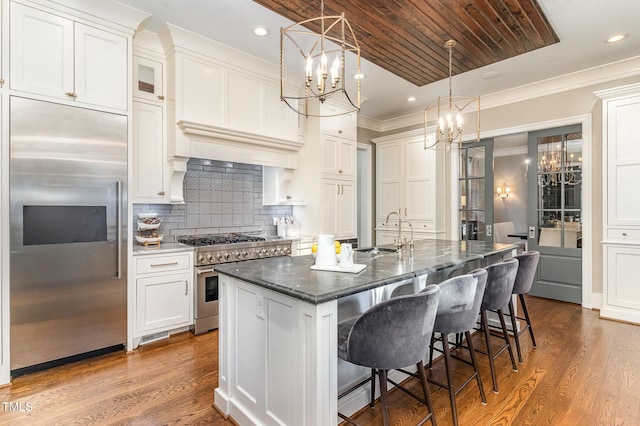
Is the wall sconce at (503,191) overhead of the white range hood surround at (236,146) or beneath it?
beneath

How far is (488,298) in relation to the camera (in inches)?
100

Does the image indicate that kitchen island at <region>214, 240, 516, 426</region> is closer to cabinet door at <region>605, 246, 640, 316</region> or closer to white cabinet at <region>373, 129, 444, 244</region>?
cabinet door at <region>605, 246, 640, 316</region>

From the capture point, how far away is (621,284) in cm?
382

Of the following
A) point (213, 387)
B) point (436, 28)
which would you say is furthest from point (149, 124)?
point (436, 28)

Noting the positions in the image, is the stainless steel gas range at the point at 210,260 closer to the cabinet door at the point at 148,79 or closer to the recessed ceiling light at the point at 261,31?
the cabinet door at the point at 148,79

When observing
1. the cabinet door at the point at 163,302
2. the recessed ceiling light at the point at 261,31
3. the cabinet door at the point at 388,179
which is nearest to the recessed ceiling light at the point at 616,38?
the cabinet door at the point at 388,179

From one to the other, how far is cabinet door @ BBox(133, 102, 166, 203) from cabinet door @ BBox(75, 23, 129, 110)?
0.33 meters

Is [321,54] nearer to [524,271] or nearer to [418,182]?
[524,271]

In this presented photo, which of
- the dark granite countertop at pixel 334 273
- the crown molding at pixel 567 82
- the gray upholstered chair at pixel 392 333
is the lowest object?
the gray upholstered chair at pixel 392 333

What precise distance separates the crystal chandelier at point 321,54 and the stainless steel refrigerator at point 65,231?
1695mm

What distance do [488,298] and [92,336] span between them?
10.7ft

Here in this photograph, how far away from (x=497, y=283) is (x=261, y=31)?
3077 mm

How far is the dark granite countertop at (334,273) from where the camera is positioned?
5.32 feet

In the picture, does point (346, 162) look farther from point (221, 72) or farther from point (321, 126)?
point (221, 72)
